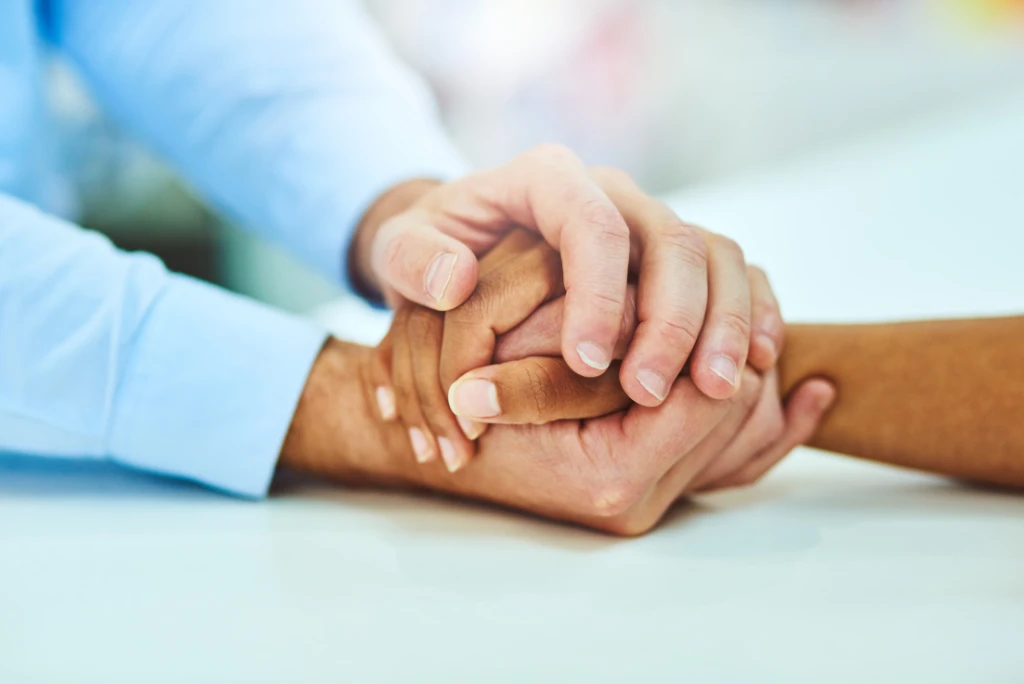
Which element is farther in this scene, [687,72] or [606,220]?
[687,72]

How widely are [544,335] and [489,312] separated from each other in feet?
0.10

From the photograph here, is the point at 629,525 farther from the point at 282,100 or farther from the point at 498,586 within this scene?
the point at 282,100

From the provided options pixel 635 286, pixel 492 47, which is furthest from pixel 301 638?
pixel 492 47

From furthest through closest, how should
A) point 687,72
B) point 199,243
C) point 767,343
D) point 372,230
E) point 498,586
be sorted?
point 199,243 → point 687,72 → point 372,230 → point 767,343 → point 498,586

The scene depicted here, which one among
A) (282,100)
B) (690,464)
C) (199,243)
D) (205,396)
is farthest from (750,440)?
(199,243)

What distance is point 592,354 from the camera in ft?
1.27

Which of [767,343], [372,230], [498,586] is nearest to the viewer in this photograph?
[498,586]

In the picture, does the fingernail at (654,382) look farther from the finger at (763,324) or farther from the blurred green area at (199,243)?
the blurred green area at (199,243)

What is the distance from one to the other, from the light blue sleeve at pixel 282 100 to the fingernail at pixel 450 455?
1.11 feet

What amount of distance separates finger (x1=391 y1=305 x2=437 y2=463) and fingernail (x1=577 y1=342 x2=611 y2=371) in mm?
109

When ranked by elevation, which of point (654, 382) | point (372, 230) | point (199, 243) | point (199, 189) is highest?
point (654, 382)

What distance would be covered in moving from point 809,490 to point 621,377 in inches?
7.2

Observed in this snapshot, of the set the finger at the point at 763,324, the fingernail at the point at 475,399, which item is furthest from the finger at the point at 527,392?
the finger at the point at 763,324

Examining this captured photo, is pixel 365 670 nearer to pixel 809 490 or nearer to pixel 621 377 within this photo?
pixel 621 377
